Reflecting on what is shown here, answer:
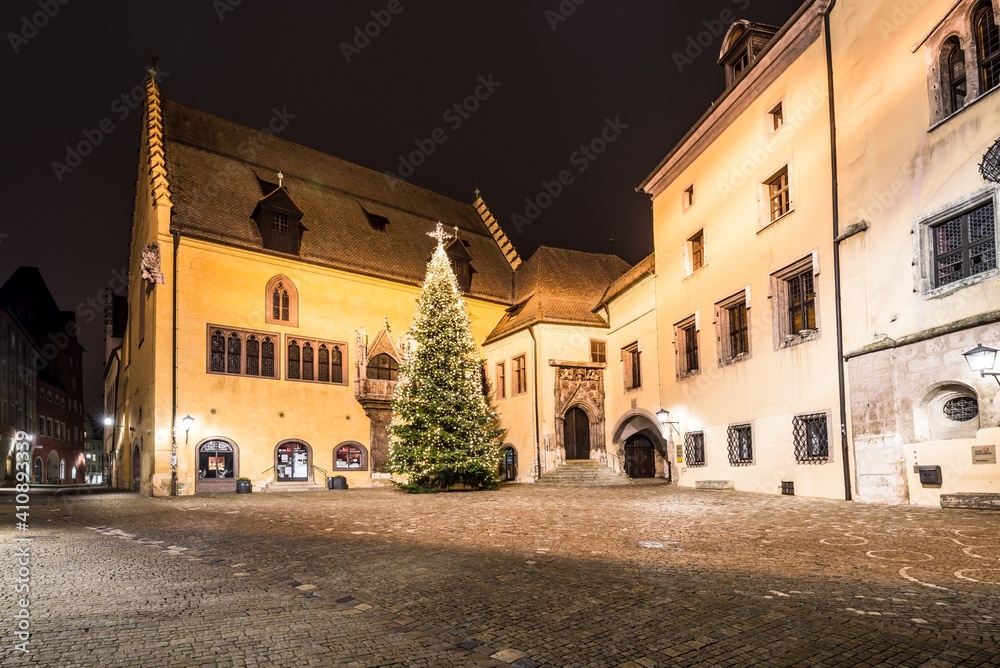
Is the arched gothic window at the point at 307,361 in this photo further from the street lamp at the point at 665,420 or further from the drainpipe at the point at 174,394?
the street lamp at the point at 665,420

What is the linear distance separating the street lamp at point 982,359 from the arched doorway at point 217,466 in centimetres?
2755

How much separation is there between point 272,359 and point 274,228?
641cm

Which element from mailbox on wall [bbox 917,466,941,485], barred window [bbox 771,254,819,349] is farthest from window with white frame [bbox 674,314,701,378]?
mailbox on wall [bbox 917,466,941,485]

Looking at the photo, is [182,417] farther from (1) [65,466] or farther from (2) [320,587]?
(1) [65,466]

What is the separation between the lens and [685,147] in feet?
84.1

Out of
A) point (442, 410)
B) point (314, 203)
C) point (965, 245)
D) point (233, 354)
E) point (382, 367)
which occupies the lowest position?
point (442, 410)

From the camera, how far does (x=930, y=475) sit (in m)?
13.8

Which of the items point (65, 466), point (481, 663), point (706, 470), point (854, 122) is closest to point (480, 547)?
point (481, 663)

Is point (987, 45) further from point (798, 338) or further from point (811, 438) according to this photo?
point (811, 438)

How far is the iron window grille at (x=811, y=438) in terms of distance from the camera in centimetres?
1750

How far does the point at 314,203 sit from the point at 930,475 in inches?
1248

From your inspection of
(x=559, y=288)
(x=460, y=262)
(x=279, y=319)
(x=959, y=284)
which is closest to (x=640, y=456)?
(x=559, y=288)

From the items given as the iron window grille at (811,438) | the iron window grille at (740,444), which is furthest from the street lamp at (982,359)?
the iron window grille at (740,444)

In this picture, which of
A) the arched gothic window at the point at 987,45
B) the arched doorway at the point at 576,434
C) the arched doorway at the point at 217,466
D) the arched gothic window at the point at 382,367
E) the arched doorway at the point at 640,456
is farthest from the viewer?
the arched gothic window at the point at 382,367
